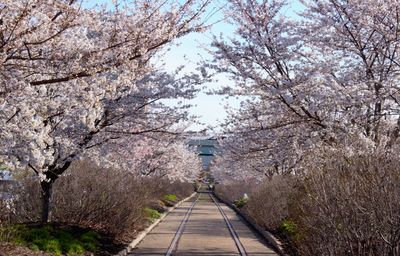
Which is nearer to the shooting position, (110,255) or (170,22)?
(170,22)

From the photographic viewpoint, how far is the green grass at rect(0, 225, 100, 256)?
1050 centimetres

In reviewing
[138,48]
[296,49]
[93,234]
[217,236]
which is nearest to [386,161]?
[138,48]

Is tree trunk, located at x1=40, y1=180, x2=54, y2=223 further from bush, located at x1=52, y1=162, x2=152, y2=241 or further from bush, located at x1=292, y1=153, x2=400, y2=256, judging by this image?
bush, located at x1=292, y1=153, x2=400, y2=256

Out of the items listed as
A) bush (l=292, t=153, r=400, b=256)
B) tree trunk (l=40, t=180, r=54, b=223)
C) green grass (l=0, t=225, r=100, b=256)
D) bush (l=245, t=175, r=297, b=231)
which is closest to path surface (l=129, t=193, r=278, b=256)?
bush (l=245, t=175, r=297, b=231)

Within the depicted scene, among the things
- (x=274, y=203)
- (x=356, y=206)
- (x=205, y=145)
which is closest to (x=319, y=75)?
(x=356, y=206)

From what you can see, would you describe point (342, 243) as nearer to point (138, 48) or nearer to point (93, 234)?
point (138, 48)

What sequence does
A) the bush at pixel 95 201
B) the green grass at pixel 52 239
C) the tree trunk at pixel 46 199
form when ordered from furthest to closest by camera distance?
the bush at pixel 95 201 < the tree trunk at pixel 46 199 < the green grass at pixel 52 239

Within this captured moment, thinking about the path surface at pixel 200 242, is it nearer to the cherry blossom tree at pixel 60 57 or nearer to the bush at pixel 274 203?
the bush at pixel 274 203

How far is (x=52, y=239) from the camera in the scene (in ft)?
37.6

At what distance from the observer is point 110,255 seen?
497 inches

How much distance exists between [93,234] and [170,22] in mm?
7780

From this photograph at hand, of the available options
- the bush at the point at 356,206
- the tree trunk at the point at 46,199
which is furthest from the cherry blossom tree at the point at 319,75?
the tree trunk at the point at 46,199

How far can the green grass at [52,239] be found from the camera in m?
10.5

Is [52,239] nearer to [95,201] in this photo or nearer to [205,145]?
[95,201]
